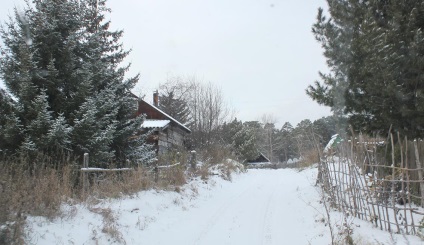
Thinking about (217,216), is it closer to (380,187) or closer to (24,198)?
(380,187)

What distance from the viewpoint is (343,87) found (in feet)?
32.9

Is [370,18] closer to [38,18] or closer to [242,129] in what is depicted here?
[38,18]

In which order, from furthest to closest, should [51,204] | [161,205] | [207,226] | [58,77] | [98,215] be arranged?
[58,77] < [161,205] < [207,226] < [98,215] < [51,204]

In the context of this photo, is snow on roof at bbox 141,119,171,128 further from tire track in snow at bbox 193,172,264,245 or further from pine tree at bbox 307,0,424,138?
pine tree at bbox 307,0,424,138

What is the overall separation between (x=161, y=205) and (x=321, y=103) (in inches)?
A: 237

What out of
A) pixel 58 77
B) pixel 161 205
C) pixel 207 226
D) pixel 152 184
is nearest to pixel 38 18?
pixel 58 77

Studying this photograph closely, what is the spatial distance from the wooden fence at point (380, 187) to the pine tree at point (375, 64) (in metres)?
1.04

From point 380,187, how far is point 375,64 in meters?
3.06

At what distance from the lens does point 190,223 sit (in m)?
8.41

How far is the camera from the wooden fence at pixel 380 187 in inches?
251

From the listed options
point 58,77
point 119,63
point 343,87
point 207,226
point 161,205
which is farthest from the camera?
point 119,63

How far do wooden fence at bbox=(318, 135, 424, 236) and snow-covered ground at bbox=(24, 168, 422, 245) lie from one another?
0.35 meters

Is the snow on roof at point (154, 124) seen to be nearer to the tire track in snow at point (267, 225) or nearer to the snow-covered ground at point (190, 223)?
the snow-covered ground at point (190, 223)

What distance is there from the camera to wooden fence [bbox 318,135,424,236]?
251 inches
